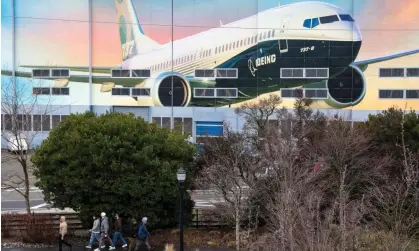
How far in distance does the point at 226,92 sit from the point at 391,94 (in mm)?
16897

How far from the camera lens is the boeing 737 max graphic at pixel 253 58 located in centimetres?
4612

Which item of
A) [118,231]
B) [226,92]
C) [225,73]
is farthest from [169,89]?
[118,231]

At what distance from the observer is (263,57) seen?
4716cm

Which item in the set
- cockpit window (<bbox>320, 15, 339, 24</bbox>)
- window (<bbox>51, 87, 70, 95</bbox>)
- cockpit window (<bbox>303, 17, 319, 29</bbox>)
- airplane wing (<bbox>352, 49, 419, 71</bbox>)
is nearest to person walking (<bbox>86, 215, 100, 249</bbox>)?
window (<bbox>51, 87, 70, 95</bbox>)

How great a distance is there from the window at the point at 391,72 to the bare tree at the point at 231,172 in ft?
102

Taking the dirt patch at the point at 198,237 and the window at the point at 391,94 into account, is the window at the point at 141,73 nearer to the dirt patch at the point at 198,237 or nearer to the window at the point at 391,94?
the window at the point at 391,94

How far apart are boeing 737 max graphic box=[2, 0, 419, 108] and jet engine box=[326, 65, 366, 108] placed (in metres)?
0.10

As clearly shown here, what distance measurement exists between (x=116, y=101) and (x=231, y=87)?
12626mm

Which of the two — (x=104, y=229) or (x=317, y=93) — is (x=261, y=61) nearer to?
(x=317, y=93)

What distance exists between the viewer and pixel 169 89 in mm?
48750

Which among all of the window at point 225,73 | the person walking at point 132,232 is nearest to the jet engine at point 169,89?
the window at point 225,73

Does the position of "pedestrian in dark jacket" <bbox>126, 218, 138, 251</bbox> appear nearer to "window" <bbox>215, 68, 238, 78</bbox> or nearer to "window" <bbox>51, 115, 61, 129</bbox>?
"window" <bbox>215, 68, 238, 78</bbox>

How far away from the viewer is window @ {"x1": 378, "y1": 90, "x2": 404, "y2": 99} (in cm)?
4616

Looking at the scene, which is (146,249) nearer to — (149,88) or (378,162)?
(378,162)
